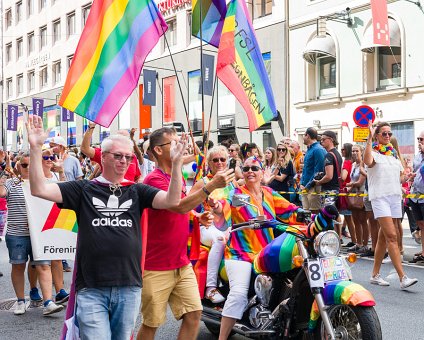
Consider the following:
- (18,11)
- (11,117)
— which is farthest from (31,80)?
(11,117)

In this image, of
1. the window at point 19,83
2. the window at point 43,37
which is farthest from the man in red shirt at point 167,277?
the window at point 19,83

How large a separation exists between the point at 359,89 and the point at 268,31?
19.1 feet

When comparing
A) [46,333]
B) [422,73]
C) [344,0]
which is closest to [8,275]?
A: [46,333]

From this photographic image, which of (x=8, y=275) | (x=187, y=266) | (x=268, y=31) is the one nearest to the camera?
(x=187, y=266)

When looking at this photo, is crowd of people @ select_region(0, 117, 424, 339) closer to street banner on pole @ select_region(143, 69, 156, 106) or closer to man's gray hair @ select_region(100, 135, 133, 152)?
man's gray hair @ select_region(100, 135, 133, 152)

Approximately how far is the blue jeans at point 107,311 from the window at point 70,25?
4162 cm

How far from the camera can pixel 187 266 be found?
4.71 meters

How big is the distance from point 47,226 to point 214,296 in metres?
2.46

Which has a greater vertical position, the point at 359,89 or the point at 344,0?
the point at 344,0

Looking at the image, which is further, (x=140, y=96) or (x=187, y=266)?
(x=140, y=96)

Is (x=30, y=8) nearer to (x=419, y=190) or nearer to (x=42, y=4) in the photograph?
(x=42, y=4)

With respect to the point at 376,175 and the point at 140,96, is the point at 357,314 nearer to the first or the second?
the point at 376,175

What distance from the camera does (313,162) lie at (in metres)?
11.2

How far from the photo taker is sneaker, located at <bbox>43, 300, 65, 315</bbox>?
6.83 m
